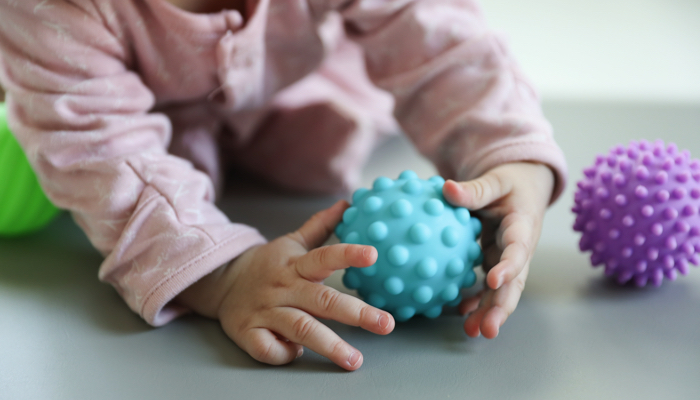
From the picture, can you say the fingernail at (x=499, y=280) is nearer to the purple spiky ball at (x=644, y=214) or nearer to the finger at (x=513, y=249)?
the finger at (x=513, y=249)

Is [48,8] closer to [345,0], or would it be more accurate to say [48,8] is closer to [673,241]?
[345,0]

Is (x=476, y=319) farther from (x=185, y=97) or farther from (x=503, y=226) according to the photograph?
(x=185, y=97)

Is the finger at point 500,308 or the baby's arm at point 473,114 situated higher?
the baby's arm at point 473,114

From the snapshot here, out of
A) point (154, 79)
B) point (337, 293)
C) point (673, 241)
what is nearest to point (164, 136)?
point (154, 79)

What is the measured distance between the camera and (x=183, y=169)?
2.17ft

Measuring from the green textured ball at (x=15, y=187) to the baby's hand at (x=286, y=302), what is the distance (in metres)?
0.27

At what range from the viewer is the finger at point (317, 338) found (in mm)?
518

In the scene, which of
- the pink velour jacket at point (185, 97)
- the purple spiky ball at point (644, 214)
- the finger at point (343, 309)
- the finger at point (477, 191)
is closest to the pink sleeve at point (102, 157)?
the pink velour jacket at point (185, 97)

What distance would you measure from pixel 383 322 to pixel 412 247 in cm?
7

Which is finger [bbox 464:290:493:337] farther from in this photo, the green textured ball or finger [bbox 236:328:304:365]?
the green textured ball

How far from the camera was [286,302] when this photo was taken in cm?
55

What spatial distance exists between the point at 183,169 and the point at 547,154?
1.30ft

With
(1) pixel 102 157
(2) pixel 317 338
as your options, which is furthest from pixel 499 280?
(1) pixel 102 157

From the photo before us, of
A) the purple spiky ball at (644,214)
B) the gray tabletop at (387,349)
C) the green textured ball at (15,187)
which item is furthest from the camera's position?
the green textured ball at (15,187)
